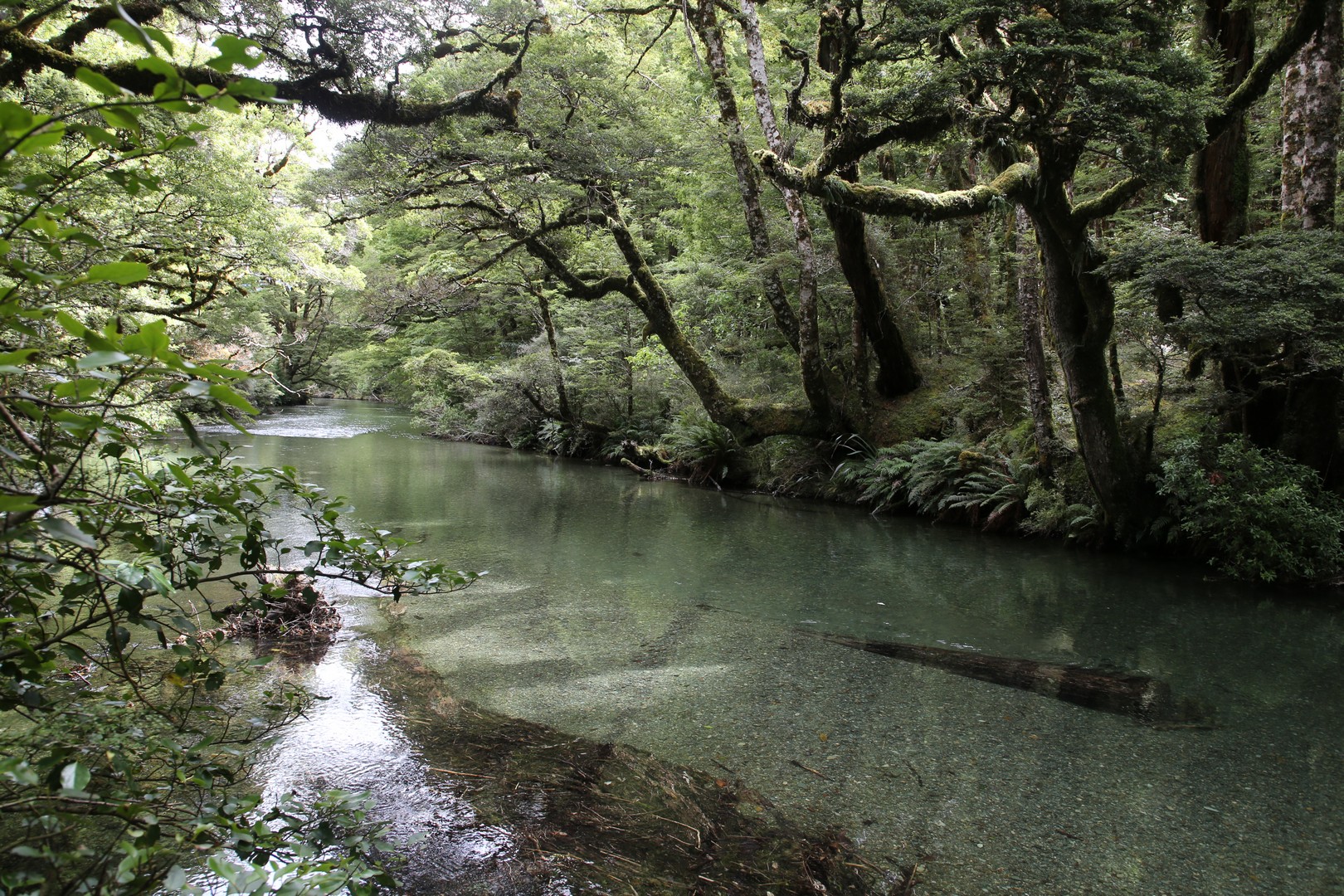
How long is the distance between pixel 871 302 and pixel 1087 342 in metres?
3.78

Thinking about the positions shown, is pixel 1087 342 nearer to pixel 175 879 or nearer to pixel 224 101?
pixel 224 101

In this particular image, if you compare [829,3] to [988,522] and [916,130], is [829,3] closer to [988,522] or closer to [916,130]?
[916,130]

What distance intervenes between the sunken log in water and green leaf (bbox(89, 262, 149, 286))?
4.10 meters

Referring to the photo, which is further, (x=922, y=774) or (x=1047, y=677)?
(x=1047, y=677)

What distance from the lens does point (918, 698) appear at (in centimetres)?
368

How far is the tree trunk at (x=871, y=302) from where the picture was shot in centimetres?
908

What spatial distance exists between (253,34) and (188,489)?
23.7ft

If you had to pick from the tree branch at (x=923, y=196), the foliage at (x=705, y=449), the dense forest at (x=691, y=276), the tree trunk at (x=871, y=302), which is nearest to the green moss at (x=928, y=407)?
the dense forest at (x=691, y=276)

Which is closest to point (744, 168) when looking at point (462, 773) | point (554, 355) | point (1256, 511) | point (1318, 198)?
point (554, 355)

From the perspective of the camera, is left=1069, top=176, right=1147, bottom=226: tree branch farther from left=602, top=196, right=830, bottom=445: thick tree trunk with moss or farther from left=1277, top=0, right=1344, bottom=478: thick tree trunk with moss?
left=602, top=196, right=830, bottom=445: thick tree trunk with moss

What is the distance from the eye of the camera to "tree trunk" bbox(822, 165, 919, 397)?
908 cm

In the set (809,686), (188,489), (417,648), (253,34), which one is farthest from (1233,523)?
(253,34)

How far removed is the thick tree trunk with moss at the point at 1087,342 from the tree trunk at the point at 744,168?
481 cm

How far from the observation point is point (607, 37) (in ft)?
40.2
